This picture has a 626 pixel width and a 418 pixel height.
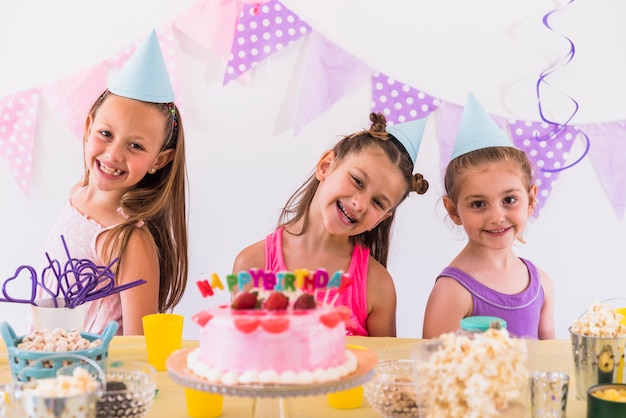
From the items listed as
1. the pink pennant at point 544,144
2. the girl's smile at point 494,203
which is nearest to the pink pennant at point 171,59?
the girl's smile at point 494,203

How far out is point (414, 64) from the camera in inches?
94.6

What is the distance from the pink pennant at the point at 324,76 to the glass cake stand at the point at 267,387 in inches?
57.1

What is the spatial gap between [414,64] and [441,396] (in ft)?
5.37

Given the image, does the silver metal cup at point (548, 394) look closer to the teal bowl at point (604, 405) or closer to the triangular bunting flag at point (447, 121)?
the teal bowl at point (604, 405)

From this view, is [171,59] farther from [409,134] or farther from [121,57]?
[409,134]

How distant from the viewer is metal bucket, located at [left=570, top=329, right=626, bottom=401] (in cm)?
120

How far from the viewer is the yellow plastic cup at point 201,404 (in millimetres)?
1114

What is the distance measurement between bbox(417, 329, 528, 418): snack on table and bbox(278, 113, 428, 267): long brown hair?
108 centimetres

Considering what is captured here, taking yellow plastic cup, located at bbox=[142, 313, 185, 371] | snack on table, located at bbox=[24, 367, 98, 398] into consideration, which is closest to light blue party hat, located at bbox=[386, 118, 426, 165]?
yellow plastic cup, located at bbox=[142, 313, 185, 371]

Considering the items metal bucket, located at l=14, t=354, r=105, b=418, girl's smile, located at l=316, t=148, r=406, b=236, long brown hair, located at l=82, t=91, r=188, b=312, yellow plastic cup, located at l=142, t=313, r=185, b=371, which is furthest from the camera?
long brown hair, located at l=82, t=91, r=188, b=312

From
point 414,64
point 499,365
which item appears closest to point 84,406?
point 499,365

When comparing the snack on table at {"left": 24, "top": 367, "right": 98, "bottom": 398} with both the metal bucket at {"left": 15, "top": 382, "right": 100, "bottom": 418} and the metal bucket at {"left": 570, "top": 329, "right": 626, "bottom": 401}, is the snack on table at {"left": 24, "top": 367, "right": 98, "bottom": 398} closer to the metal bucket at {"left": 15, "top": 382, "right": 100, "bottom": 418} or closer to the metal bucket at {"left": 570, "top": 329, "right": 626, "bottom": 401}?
the metal bucket at {"left": 15, "top": 382, "right": 100, "bottom": 418}

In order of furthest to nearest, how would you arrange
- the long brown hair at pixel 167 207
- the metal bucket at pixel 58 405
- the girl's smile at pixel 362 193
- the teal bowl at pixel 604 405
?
the long brown hair at pixel 167 207
the girl's smile at pixel 362 193
the teal bowl at pixel 604 405
the metal bucket at pixel 58 405

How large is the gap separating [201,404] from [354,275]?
3.27 ft
